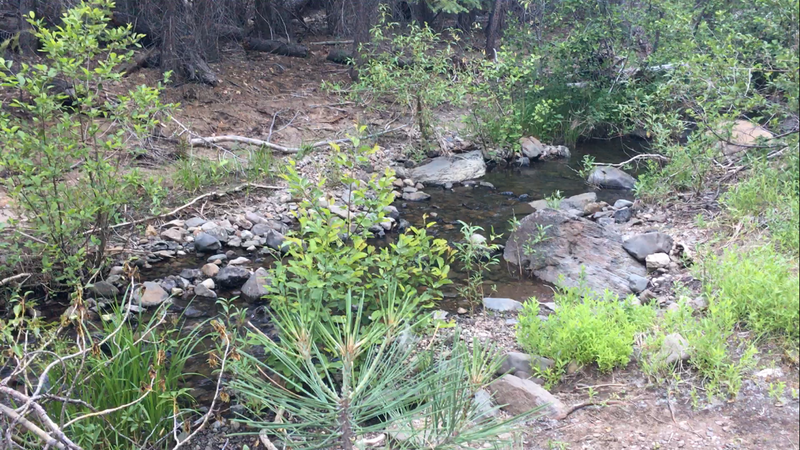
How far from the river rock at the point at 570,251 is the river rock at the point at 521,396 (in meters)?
1.96

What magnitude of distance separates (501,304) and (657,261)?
1.28 metres

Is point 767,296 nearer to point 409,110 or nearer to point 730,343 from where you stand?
point 730,343

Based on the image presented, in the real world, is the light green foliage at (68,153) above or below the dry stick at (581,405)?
above

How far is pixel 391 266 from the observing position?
372 cm

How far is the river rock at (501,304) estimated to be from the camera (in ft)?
15.7

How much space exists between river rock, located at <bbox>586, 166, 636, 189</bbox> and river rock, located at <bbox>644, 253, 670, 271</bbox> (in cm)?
288

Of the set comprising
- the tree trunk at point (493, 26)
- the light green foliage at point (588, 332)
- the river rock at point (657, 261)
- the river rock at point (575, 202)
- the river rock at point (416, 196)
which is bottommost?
the river rock at point (416, 196)

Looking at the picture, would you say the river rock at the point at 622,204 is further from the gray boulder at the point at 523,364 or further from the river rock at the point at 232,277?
the river rock at the point at 232,277

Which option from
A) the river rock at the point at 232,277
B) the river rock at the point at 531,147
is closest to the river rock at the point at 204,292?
the river rock at the point at 232,277

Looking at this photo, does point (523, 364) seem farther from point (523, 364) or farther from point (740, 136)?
point (740, 136)

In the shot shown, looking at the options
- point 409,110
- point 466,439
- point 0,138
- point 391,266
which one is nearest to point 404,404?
point 466,439

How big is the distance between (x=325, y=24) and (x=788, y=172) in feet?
39.8

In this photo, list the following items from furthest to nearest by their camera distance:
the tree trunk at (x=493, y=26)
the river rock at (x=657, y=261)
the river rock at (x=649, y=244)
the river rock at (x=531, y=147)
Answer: the tree trunk at (x=493, y=26) → the river rock at (x=531, y=147) → the river rock at (x=649, y=244) → the river rock at (x=657, y=261)

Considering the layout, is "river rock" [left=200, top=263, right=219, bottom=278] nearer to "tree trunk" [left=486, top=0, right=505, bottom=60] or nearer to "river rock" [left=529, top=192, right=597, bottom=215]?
"river rock" [left=529, top=192, right=597, bottom=215]
